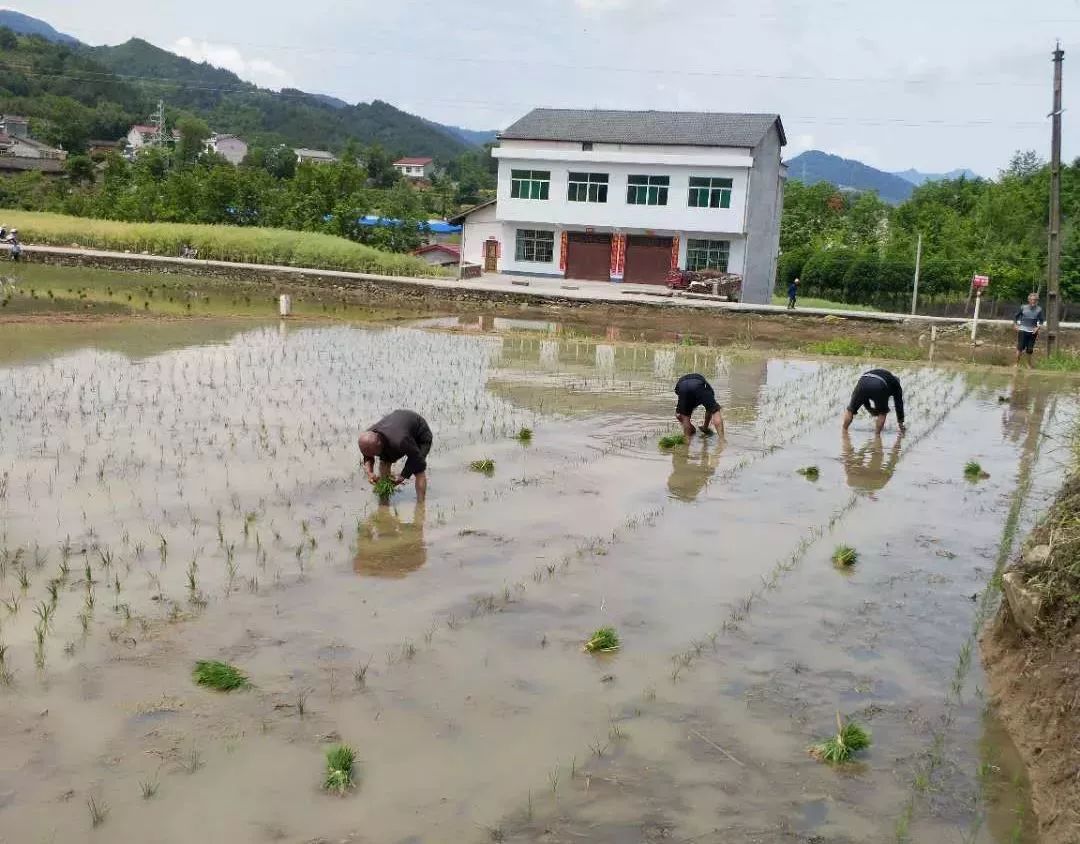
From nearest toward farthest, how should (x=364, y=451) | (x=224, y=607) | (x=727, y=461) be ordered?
(x=224, y=607) < (x=364, y=451) < (x=727, y=461)

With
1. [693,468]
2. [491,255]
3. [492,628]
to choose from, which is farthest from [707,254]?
[492,628]

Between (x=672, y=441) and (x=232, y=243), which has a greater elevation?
(x=232, y=243)

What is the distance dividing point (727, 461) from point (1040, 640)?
583 centimetres

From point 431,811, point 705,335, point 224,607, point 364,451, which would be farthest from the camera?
point 705,335

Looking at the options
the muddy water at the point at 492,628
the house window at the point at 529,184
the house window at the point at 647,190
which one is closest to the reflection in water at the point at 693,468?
the muddy water at the point at 492,628

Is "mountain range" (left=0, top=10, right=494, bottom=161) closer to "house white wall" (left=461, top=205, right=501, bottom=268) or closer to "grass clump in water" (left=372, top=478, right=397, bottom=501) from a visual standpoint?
"house white wall" (left=461, top=205, right=501, bottom=268)

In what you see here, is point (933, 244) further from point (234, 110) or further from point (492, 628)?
point (234, 110)

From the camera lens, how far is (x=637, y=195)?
131 feet

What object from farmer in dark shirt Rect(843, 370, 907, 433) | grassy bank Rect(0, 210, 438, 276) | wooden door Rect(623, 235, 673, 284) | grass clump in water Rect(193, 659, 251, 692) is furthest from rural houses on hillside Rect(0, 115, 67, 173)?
grass clump in water Rect(193, 659, 251, 692)

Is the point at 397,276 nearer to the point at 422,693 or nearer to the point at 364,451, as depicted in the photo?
the point at 364,451

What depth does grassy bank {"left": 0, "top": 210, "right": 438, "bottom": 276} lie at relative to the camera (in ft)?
123

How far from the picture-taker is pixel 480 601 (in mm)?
7133

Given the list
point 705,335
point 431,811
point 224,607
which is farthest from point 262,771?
point 705,335

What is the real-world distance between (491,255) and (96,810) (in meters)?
40.2
